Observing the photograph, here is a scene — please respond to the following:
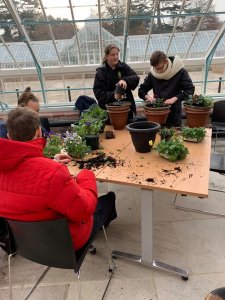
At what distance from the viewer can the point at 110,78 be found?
2961 mm

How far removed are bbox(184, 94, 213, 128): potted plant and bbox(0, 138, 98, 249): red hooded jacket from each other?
1.63 m

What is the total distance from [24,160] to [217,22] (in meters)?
5.59

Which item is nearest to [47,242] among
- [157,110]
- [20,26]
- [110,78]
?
[157,110]

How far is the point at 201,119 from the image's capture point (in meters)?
2.58

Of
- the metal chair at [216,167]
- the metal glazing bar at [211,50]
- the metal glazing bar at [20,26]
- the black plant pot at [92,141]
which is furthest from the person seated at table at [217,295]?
the metal glazing bar at [211,50]

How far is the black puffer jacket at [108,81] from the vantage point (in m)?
2.88

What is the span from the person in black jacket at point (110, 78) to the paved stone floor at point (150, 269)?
119cm

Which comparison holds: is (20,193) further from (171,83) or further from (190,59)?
(190,59)

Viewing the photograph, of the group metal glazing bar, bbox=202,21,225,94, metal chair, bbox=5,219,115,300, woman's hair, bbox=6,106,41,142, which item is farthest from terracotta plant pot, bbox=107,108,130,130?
metal glazing bar, bbox=202,21,225,94

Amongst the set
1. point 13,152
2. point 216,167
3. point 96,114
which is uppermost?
point 13,152

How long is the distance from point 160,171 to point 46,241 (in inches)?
33.1

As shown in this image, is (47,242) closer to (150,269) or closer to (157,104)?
(150,269)

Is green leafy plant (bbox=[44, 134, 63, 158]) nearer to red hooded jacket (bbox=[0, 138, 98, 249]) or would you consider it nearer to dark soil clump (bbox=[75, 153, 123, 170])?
dark soil clump (bbox=[75, 153, 123, 170])

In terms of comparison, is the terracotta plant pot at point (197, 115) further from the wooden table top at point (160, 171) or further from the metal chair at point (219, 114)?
the metal chair at point (219, 114)
